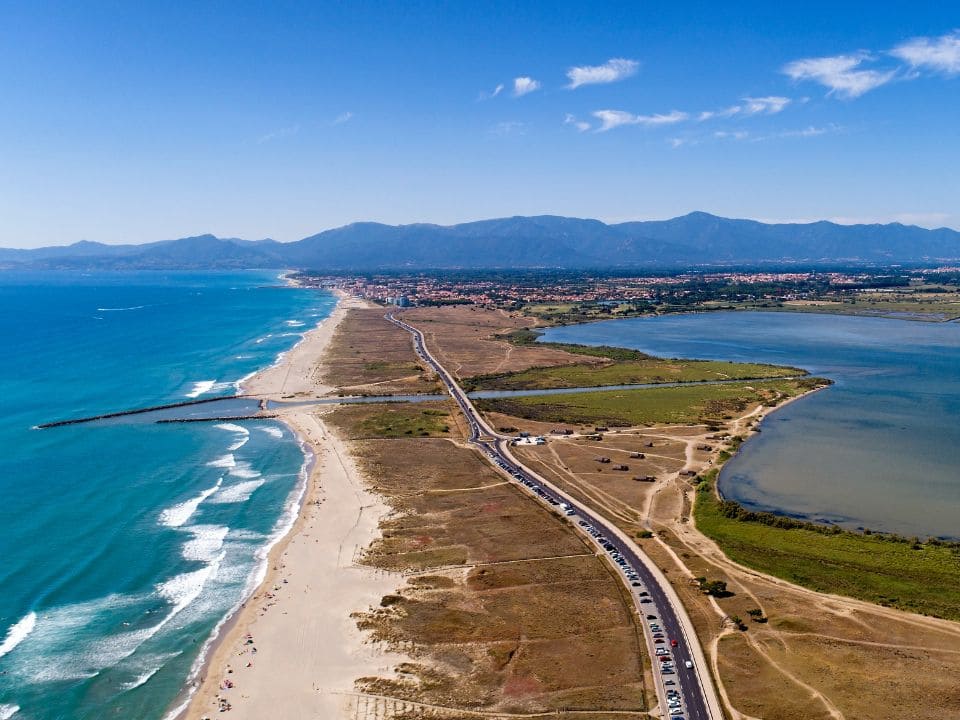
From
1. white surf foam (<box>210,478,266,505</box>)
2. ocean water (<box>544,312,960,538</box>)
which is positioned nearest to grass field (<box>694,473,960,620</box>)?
ocean water (<box>544,312,960,538</box>)

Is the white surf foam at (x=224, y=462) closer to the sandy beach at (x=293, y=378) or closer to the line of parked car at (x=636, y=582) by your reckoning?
the line of parked car at (x=636, y=582)

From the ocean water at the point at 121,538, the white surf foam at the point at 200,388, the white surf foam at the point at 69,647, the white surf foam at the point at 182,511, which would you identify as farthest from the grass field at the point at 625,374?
the white surf foam at the point at 69,647

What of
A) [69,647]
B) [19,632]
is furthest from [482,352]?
[69,647]

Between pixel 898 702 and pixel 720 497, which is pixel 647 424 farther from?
pixel 898 702

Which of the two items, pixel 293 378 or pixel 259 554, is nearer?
pixel 259 554

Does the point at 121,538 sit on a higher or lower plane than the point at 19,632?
higher

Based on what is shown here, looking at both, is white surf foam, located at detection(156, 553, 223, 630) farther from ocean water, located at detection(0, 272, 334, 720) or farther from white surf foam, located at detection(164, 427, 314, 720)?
white surf foam, located at detection(164, 427, 314, 720)

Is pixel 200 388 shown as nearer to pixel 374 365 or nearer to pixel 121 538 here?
pixel 374 365
